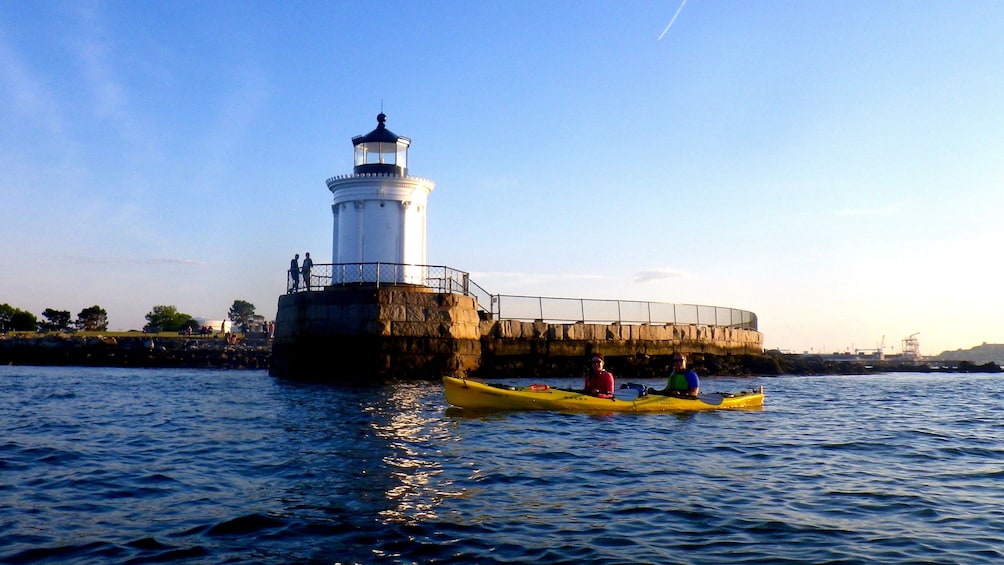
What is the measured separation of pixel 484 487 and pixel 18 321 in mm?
55577

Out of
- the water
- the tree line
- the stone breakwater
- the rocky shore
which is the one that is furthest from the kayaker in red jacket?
the tree line

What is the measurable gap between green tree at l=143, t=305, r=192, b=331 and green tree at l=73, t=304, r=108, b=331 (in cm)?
307

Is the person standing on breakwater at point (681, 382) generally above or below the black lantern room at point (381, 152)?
below

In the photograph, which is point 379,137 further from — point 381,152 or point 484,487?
point 484,487

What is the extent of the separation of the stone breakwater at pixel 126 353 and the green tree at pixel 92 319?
19.3 meters

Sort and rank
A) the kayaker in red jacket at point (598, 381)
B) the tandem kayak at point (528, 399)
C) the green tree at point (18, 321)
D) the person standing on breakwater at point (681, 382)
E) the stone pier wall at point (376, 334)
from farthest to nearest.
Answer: the green tree at point (18, 321), the stone pier wall at point (376, 334), the person standing on breakwater at point (681, 382), the kayaker in red jacket at point (598, 381), the tandem kayak at point (528, 399)

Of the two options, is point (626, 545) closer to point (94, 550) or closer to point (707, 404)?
point (94, 550)

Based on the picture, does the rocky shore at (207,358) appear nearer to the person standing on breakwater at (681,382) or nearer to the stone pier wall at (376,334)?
the stone pier wall at (376,334)

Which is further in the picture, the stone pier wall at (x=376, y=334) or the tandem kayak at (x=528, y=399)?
the stone pier wall at (x=376, y=334)

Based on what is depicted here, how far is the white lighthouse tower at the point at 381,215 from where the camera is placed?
24.2 metres

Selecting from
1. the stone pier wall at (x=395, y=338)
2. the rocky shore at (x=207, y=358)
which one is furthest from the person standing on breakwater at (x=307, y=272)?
the rocky shore at (x=207, y=358)

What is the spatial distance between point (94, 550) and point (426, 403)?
1073cm

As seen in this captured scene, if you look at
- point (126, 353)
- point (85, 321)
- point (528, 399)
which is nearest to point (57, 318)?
point (85, 321)

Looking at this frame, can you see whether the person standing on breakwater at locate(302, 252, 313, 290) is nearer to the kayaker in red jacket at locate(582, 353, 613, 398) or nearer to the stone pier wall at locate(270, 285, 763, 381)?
the stone pier wall at locate(270, 285, 763, 381)
